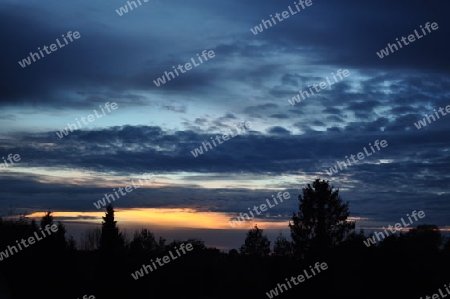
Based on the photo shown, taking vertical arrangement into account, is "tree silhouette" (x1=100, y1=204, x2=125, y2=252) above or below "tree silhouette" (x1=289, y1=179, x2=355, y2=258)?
above

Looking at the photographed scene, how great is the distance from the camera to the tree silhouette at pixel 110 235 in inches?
2286

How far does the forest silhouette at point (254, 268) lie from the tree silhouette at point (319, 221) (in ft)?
0.32

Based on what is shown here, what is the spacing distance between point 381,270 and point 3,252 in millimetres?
30969

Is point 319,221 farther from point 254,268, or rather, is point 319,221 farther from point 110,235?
point 110,235

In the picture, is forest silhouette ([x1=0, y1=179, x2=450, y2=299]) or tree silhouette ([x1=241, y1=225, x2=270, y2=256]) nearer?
forest silhouette ([x1=0, y1=179, x2=450, y2=299])

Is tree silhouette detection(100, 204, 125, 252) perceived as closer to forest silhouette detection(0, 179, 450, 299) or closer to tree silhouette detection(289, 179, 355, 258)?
forest silhouette detection(0, 179, 450, 299)

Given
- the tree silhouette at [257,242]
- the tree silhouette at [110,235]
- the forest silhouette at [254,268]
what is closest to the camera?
the forest silhouette at [254,268]

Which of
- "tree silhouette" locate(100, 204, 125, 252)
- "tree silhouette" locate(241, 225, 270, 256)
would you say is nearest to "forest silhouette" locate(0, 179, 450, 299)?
"tree silhouette" locate(100, 204, 125, 252)

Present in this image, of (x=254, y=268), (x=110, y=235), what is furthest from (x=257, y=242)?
(x=110, y=235)

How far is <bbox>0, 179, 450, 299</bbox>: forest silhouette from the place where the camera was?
49.3 m

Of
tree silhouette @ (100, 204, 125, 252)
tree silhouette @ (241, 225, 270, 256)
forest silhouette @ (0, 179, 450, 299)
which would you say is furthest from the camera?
tree silhouette @ (241, 225, 270, 256)

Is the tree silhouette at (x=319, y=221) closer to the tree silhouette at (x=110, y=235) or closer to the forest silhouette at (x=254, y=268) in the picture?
the forest silhouette at (x=254, y=268)

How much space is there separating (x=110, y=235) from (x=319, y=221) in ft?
68.3

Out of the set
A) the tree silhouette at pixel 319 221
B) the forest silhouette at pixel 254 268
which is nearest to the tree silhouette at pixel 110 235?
the forest silhouette at pixel 254 268
